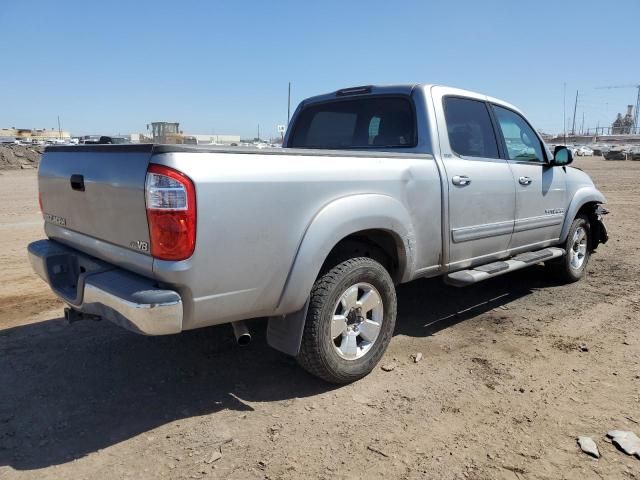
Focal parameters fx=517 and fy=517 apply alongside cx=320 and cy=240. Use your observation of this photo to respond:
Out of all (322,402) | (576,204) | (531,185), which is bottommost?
(322,402)

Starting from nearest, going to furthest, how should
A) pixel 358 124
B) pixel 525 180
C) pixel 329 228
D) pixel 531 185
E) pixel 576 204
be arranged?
1. pixel 329 228
2. pixel 358 124
3. pixel 525 180
4. pixel 531 185
5. pixel 576 204

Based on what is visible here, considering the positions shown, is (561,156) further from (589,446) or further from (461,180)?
(589,446)

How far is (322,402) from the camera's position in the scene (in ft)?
10.8

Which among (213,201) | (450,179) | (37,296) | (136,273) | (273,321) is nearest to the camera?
(213,201)

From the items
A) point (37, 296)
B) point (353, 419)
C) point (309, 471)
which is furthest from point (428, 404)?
point (37, 296)

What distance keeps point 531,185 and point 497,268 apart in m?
1.08

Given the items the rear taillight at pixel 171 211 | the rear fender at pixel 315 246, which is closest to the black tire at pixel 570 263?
the rear fender at pixel 315 246

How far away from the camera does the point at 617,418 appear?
308 cm

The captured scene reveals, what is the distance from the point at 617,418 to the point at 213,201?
8.76 ft

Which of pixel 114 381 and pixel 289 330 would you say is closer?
pixel 289 330

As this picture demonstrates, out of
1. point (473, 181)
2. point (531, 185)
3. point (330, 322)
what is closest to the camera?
point (330, 322)

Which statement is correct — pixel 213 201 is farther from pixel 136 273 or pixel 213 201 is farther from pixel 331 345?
pixel 331 345

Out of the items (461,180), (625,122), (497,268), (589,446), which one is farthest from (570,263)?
(625,122)

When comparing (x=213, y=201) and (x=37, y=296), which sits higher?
(x=213, y=201)
